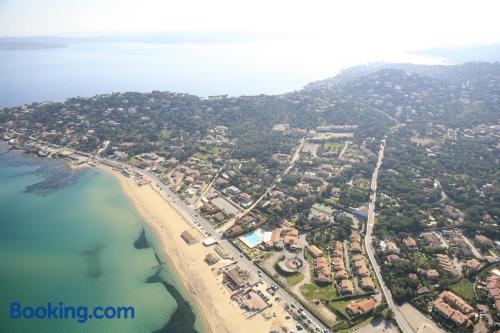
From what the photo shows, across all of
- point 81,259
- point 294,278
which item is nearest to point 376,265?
point 294,278

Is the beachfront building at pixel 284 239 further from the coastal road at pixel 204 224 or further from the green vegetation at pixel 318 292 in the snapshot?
the green vegetation at pixel 318 292

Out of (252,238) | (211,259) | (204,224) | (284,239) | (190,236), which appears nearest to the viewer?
(211,259)

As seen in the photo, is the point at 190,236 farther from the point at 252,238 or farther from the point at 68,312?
the point at 68,312

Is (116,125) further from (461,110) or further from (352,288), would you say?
(461,110)

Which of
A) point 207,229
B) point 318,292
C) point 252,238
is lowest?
point 207,229

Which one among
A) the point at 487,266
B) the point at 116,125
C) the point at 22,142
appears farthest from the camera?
the point at 116,125

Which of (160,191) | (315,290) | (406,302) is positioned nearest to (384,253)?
(406,302)
